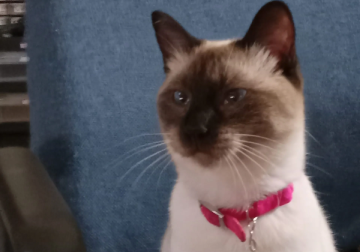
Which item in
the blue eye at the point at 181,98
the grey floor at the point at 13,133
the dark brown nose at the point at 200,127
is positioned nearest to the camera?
the dark brown nose at the point at 200,127

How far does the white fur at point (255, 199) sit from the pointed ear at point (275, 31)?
162mm

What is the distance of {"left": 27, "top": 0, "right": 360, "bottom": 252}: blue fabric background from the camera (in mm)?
989

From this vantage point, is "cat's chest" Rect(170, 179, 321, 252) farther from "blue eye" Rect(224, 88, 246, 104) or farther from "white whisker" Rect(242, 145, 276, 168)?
"blue eye" Rect(224, 88, 246, 104)

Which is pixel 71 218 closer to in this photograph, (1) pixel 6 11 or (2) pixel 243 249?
(2) pixel 243 249

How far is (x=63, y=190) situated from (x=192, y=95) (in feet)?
1.64

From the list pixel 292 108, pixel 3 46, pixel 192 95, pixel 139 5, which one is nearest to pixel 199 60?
pixel 192 95

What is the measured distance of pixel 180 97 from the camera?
2.49 feet

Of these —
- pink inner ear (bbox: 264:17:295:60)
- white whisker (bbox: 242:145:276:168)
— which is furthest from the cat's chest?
pink inner ear (bbox: 264:17:295:60)

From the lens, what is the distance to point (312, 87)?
1.13 metres

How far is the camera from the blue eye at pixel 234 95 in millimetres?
698

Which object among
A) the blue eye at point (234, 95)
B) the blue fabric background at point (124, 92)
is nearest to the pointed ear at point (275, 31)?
the blue eye at point (234, 95)

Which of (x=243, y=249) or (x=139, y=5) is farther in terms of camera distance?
(x=139, y=5)

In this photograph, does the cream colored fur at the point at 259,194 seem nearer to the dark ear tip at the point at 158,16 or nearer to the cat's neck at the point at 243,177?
the cat's neck at the point at 243,177

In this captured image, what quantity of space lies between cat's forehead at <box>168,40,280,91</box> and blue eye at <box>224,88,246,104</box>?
0.02 metres
